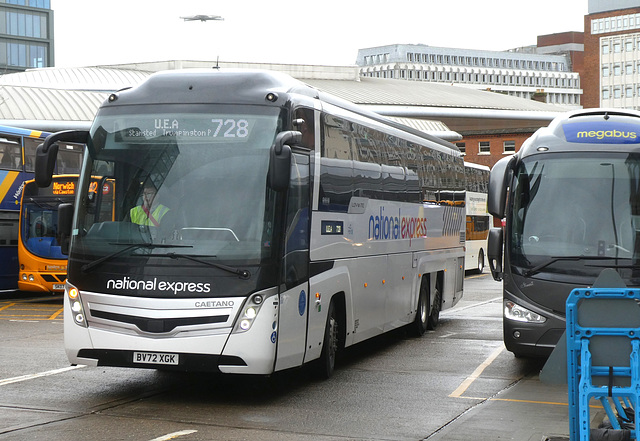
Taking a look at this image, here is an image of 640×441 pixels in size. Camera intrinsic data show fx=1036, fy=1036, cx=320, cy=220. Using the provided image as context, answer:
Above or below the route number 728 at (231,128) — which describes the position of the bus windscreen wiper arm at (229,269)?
below

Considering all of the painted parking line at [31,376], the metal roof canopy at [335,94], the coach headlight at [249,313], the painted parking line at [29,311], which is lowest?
the painted parking line at [29,311]

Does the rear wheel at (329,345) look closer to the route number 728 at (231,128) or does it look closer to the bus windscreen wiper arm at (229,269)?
the bus windscreen wiper arm at (229,269)

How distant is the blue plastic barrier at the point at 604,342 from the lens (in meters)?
6.52

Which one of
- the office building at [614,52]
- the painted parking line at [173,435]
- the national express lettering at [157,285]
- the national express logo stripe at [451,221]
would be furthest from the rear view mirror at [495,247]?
the office building at [614,52]

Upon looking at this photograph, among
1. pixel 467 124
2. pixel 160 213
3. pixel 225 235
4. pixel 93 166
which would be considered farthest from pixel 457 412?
pixel 467 124

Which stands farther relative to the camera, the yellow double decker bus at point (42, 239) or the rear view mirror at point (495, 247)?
the yellow double decker bus at point (42, 239)

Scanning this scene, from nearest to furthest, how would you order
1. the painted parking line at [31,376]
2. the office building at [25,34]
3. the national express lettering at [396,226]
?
the painted parking line at [31,376], the national express lettering at [396,226], the office building at [25,34]

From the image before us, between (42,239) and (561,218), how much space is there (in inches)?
624

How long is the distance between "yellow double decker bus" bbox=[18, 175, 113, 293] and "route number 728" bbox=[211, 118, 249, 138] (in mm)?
15420

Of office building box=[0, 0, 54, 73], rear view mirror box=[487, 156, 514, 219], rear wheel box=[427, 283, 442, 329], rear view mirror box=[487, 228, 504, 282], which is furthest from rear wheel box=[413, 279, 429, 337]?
office building box=[0, 0, 54, 73]

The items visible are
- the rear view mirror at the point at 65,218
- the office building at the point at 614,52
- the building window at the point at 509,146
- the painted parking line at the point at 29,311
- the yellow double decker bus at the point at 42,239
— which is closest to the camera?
the rear view mirror at the point at 65,218

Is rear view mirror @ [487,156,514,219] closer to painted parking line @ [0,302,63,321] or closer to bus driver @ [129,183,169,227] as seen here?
bus driver @ [129,183,169,227]

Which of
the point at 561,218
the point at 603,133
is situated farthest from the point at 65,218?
the point at 603,133

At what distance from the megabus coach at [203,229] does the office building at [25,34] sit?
8598cm
